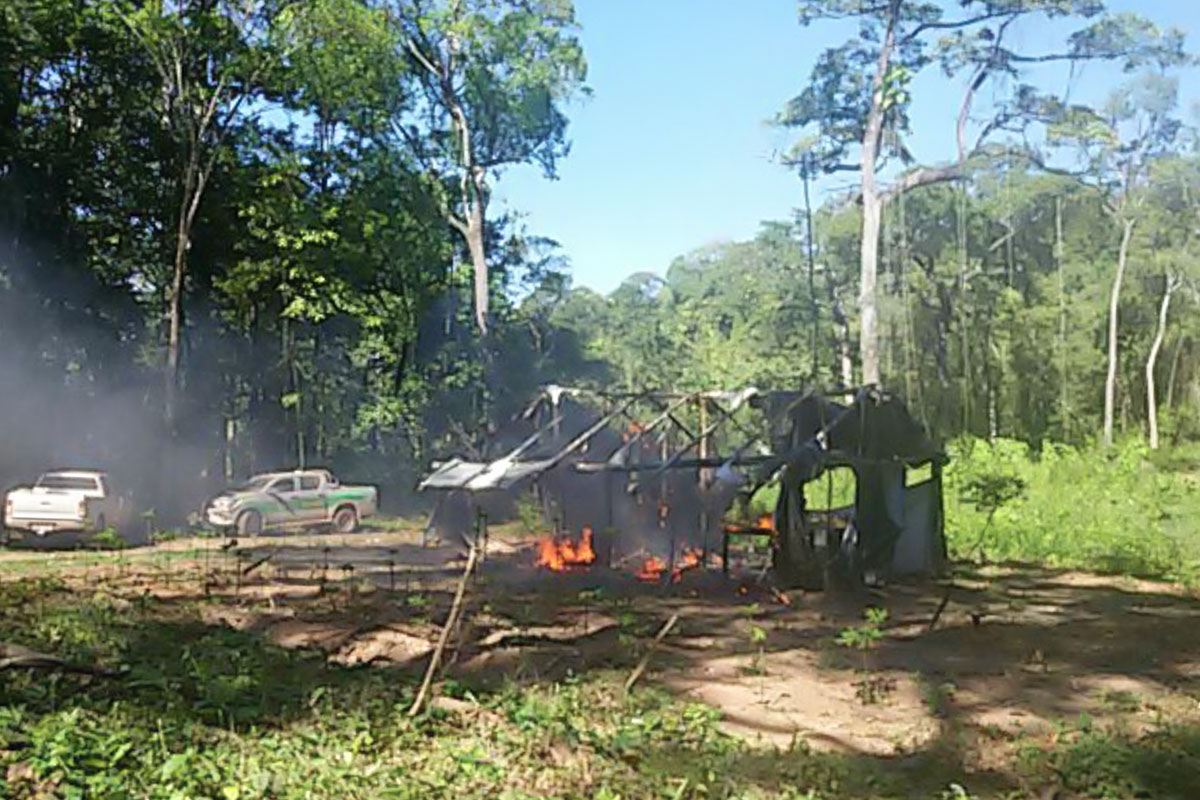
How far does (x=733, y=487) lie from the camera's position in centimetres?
1780

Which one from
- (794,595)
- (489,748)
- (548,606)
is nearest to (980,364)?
(794,595)

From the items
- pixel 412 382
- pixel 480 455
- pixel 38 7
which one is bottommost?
pixel 480 455

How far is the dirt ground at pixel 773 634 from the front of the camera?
905cm

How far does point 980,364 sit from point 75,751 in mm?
35307

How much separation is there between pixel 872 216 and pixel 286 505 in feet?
58.2

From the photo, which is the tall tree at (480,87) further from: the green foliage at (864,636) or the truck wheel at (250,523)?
the green foliage at (864,636)

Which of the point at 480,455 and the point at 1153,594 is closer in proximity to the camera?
the point at 1153,594

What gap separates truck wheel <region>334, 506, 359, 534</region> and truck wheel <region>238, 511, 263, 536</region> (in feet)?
6.18

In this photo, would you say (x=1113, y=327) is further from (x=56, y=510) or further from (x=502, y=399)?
(x=56, y=510)

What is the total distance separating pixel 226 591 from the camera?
558 inches

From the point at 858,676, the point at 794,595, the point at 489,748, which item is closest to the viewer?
the point at 489,748

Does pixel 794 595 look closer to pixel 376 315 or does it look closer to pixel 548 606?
pixel 548 606

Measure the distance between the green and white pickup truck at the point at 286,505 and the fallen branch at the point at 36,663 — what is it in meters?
16.8

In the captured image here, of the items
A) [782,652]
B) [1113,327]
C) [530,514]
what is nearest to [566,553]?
[530,514]
